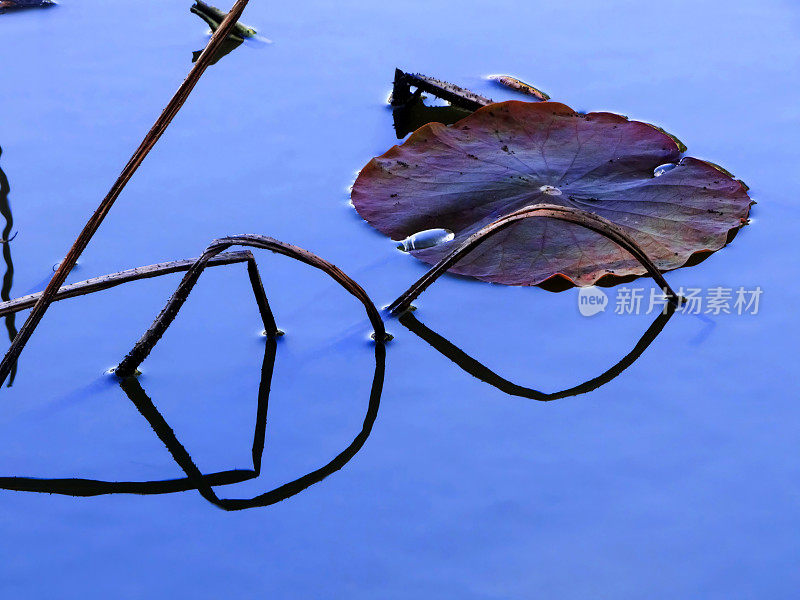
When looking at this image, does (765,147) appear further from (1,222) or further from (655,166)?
(1,222)

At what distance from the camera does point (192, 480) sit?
142cm

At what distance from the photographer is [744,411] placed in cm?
154

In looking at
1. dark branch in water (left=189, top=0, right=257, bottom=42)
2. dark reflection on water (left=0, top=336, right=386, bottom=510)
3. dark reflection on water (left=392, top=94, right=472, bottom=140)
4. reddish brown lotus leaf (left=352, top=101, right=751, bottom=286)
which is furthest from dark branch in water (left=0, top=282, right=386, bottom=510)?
dark branch in water (left=189, top=0, right=257, bottom=42)

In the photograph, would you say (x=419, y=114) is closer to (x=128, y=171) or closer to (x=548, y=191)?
(x=548, y=191)

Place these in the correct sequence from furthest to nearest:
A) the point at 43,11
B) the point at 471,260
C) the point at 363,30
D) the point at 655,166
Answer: the point at 43,11 → the point at 363,30 → the point at 655,166 → the point at 471,260

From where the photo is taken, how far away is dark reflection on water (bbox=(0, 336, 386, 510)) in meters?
1.38

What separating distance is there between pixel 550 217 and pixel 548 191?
23.4 inches

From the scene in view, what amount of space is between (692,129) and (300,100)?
104cm

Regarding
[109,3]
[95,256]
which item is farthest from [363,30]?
[95,256]

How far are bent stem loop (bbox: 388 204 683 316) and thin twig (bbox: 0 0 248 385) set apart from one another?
0.53 metres

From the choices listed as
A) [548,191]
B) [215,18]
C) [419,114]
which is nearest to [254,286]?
[548,191]

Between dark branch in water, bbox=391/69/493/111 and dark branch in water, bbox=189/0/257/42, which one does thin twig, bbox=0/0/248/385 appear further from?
dark branch in water, bbox=189/0/257/42

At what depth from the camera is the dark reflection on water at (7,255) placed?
5.48 feet

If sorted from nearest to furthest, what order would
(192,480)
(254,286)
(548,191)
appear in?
(192,480) → (254,286) → (548,191)
